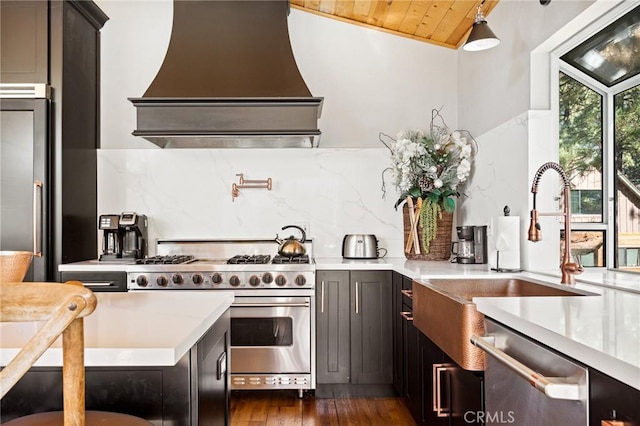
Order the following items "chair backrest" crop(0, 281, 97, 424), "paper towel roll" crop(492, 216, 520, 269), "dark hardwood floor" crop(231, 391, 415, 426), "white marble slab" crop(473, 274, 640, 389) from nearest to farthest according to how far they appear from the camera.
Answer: "chair backrest" crop(0, 281, 97, 424)
"white marble slab" crop(473, 274, 640, 389)
"paper towel roll" crop(492, 216, 520, 269)
"dark hardwood floor" crop(231, 391, 415, 426)

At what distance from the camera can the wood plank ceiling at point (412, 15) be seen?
3188mm

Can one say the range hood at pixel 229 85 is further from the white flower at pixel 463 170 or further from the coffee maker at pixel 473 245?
the coffee maker at pixel 473 245

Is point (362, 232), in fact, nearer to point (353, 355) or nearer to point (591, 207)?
point (353, 355)

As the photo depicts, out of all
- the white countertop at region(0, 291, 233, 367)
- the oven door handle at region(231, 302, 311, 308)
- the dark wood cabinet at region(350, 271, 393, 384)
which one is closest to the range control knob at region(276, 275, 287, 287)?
the oven door handle at region(231, 302, 311, 308)

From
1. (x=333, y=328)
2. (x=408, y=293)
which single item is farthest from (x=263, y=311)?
(x=408, y=293)

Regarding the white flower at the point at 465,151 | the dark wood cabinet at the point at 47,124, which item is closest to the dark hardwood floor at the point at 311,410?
the dark wood cabinet at the point at 47,124

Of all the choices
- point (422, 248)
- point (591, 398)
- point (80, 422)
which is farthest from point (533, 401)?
point (422, 248)

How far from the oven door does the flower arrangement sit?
3.32 feet

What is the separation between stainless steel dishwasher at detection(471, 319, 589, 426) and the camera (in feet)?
3.19

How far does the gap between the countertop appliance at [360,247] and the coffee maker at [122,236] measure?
58.7 inches

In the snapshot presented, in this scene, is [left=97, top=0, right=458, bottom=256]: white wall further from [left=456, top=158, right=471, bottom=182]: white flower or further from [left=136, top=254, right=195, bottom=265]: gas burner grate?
[left=456, top=158, right=471, bottom=182]: white flower

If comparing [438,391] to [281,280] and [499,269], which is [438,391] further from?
[281,280]

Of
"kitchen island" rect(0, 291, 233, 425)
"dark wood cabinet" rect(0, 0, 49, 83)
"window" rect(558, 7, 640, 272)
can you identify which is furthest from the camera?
"dark wood cabinet" rect(0, 0, 49, 83)

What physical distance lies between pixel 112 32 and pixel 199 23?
869 millimetres
